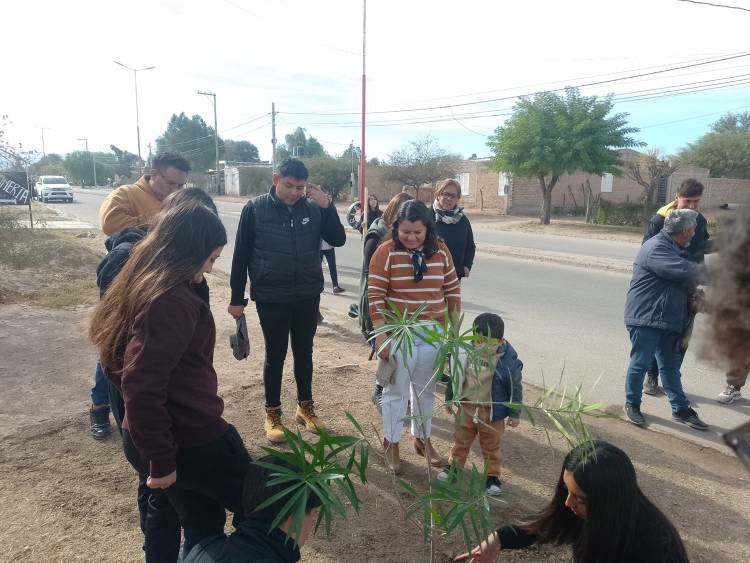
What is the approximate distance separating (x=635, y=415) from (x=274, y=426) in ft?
8.68

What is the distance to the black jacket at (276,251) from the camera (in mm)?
3676

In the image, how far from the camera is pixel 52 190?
3753cm

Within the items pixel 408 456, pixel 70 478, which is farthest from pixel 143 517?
pixel 408 456

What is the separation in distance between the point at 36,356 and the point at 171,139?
78841 mm

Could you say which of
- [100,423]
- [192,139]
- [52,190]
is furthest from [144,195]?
[192,139]

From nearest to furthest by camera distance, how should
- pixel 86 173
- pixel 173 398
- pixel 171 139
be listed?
pixel 173 398, pixel 171 139, pixel 86 173

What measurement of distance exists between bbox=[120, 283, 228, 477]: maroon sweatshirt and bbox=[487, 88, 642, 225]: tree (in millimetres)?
22887

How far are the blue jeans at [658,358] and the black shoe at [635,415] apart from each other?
3 cm

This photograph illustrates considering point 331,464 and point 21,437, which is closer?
point 331,464

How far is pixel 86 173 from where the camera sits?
3467 inches

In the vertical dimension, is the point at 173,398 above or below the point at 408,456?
above

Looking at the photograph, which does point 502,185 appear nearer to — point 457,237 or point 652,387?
point 652,387

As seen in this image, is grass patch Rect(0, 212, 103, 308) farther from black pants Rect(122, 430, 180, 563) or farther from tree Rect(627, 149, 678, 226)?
tree Rect(627, 149, 678, 226)

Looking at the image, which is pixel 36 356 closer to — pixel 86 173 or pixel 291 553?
pixel 291 553
